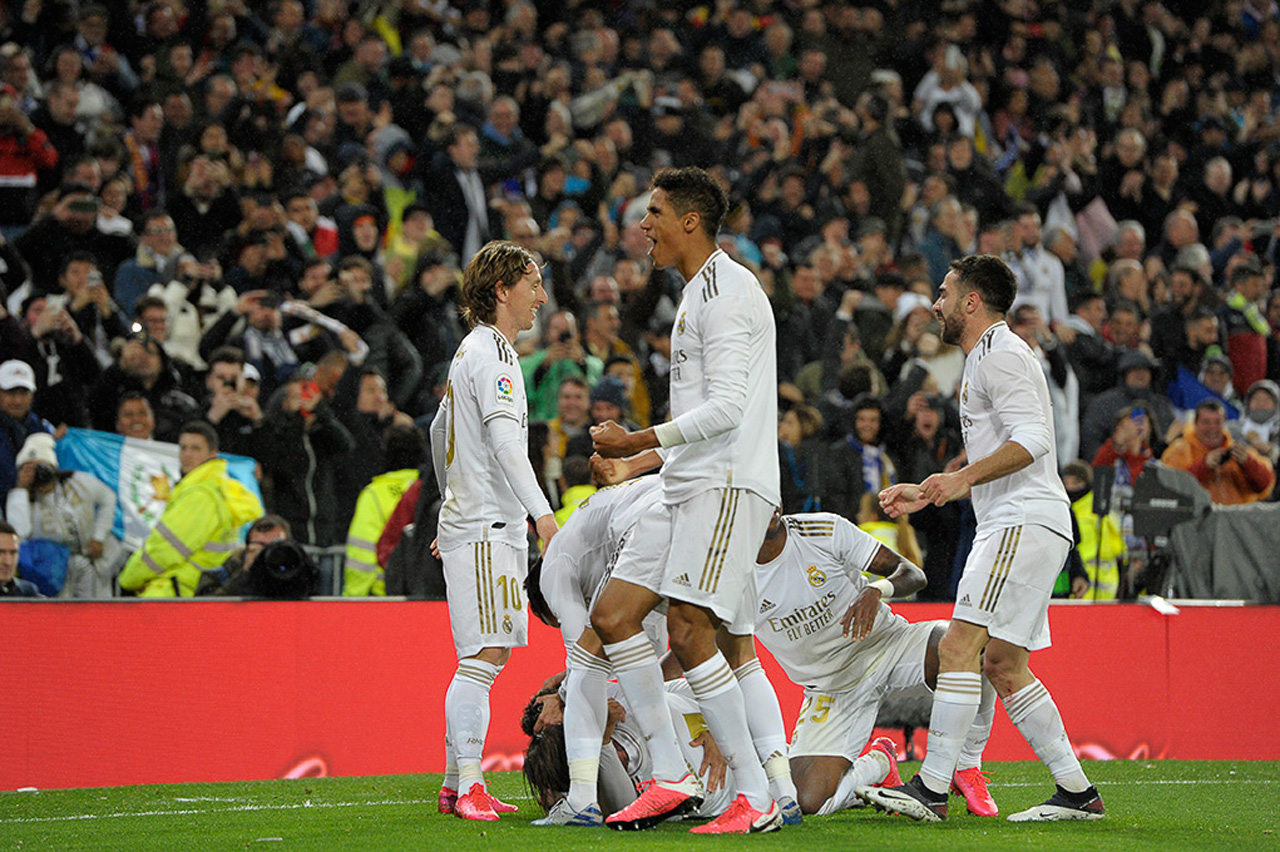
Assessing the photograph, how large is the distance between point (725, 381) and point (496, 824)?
1.97 metres

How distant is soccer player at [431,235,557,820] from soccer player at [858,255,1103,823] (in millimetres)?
1482

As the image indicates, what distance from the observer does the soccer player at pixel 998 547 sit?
5828 millimetres

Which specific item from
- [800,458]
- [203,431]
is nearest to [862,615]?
[800,458]

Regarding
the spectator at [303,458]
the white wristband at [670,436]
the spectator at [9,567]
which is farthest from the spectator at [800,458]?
the white wristband at [670,436]

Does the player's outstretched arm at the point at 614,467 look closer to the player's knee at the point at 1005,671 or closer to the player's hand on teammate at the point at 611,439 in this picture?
the player's hand on teammate at the point at 611,439

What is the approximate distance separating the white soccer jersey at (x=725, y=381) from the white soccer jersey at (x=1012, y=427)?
3.15ft

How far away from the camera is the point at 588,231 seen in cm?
1318

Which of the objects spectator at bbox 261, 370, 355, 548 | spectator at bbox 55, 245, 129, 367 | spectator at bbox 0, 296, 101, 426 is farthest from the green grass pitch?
spectator at bbox 55, 245, 129, 367

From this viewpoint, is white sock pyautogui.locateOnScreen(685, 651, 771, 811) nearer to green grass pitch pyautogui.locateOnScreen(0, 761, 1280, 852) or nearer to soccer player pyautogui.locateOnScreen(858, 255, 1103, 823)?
green grass pitch pyautogui.locateOnScreen(0, 761, 1280, 852)

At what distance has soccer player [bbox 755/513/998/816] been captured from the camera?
6.50 meters

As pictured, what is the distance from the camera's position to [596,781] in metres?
5.86

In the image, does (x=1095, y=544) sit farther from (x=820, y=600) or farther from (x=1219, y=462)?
(x=820, y=600)

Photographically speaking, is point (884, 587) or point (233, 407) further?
point (233, 407)

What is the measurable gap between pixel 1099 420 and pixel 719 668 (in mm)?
7633
